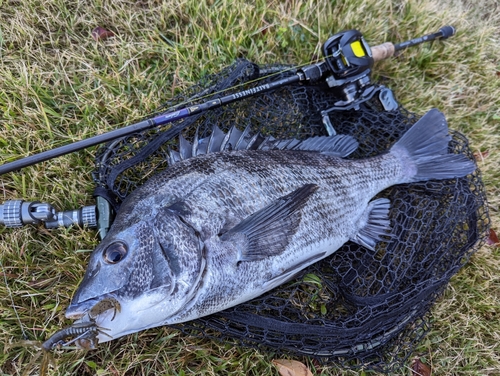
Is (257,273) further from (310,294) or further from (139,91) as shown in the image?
(139,91)

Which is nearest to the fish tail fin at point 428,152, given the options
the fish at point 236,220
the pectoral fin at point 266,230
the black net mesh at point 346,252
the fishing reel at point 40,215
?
the fish at point 236,220

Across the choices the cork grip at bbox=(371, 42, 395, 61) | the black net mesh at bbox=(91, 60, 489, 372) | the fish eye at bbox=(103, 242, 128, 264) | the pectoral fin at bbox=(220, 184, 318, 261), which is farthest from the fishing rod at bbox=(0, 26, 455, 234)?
the pectoral fin at bbox=(220, 184, 318, 261)

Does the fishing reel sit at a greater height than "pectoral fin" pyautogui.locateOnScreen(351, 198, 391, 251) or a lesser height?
greater

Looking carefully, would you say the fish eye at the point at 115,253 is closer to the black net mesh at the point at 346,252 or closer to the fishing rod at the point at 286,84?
the fishing rod at the point at 286,84

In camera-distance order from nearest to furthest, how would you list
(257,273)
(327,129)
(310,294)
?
(257,273) → (310,294) → (327,129)

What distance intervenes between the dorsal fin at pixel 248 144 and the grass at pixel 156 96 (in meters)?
0.71

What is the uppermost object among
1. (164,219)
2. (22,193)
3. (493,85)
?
(22,193)

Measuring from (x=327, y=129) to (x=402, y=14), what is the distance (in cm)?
173

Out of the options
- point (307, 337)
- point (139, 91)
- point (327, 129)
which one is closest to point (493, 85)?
point (327, 129)

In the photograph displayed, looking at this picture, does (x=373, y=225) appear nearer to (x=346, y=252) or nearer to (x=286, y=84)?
(x=346, y=252)

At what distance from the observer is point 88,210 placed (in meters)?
2.36

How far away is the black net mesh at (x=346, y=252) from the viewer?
94.6 inches

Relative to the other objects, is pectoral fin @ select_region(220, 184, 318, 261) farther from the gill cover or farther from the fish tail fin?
the fish tail fin

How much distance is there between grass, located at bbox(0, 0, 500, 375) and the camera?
2.46 m
